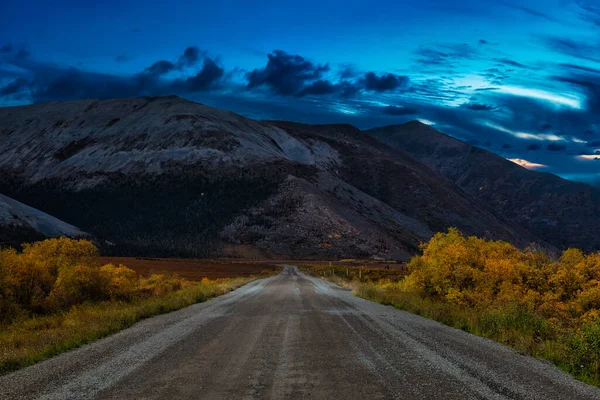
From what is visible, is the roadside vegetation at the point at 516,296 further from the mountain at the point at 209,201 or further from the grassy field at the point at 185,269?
the mountain at the point at 209,201

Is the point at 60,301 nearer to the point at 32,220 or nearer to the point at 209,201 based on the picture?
the point at 32,220

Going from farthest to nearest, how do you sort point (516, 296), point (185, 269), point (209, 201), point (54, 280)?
point (209, 201) < point (185, 269) < point (54, 280) < point (516, 296)

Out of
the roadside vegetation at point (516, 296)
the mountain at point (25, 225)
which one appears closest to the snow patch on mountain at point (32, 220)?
the mountain at point (25, 225)

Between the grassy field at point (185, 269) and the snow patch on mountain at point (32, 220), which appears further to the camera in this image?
the snow patch on mountain at point (32, 220)

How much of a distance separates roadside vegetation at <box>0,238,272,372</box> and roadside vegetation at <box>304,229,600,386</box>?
34.8 ft

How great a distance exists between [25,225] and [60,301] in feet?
341

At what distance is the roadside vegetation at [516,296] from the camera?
1099 cm

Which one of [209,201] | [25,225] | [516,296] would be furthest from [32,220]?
[516,296]

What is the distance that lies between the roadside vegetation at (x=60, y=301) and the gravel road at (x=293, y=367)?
78 cm

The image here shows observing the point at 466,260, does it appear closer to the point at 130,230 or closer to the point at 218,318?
the point at 218,318

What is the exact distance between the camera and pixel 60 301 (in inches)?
763

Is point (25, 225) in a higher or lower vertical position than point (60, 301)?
higher

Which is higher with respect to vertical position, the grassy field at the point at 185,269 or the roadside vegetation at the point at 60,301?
the roadside vegetation at the point at 60,301

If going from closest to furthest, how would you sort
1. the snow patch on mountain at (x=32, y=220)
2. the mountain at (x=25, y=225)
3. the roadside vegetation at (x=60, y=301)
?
the roadside vegetation at (x=60, y=301), the mountain at (x=25, y=225), the snow patch on mountain at (x=32, y=220)
